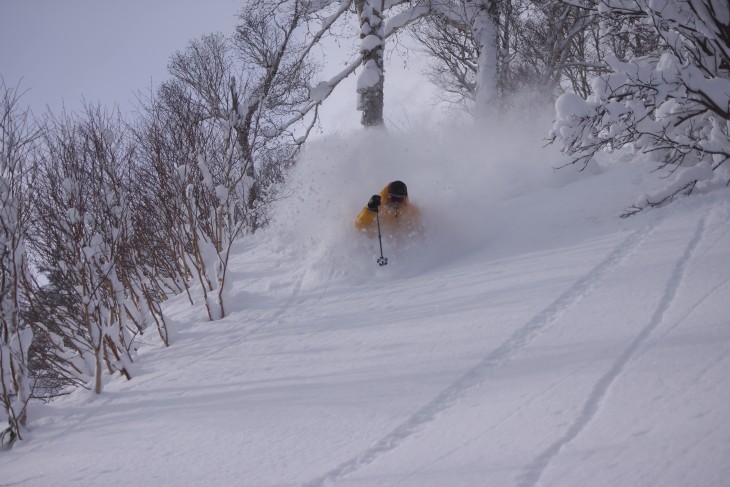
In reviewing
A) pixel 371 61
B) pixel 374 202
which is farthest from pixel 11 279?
pixel 371 61

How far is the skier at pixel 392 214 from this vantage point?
6.97 meters

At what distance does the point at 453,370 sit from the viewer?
3506 millimetres

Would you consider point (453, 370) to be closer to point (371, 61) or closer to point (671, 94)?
point (671, 94)

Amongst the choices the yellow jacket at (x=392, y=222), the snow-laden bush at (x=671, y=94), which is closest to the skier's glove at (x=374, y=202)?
the yellow jacket at (x=392, y=222)

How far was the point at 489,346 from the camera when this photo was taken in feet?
12.2

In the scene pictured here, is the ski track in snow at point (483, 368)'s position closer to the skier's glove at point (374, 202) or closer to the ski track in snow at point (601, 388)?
the ski track in snow at point (601, 388)

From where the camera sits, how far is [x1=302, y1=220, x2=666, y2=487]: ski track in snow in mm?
2656

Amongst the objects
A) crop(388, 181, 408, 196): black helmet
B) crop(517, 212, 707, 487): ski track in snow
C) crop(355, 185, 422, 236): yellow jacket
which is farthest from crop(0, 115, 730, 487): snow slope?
crop(388, 181, 408, 196): black helmet

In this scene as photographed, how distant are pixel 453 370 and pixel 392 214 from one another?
3.97 metres

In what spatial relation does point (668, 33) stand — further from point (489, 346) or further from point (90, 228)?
point (90, 228)

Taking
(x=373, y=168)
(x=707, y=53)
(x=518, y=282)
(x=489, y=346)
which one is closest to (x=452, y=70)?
(x=373, y=168)

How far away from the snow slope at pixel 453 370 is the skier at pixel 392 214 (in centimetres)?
23

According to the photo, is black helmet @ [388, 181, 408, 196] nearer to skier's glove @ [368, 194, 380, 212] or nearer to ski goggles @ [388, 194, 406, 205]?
ski goggles @ [388, 194, 406, 205]

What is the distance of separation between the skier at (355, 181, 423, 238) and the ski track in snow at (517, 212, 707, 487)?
12.1 ft
